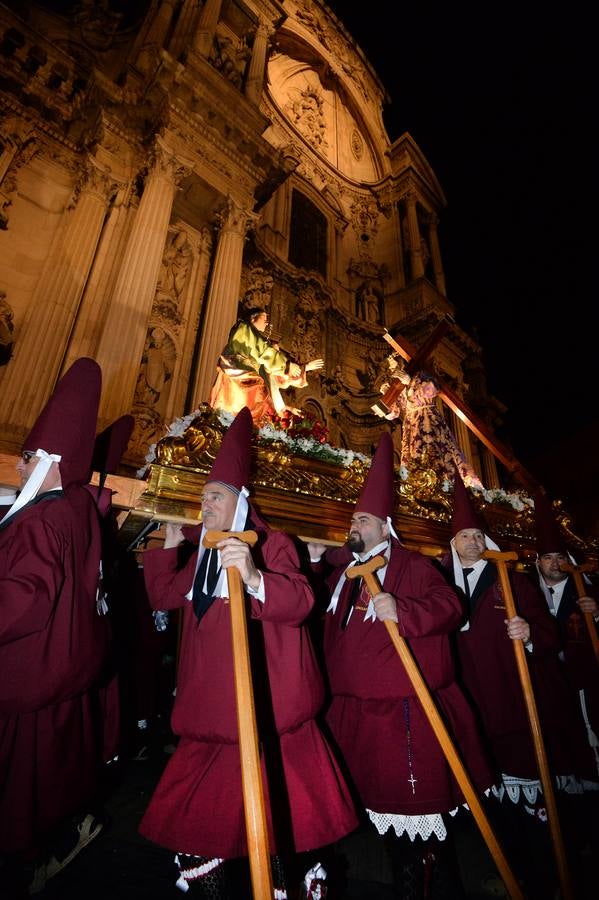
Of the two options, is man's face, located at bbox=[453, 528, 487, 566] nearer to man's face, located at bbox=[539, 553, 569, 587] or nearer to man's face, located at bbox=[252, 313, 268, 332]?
man's face, located at bbox=[539, 553, 569, 587]

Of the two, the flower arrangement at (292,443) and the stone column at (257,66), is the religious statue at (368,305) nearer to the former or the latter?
the stone column at (257,66)

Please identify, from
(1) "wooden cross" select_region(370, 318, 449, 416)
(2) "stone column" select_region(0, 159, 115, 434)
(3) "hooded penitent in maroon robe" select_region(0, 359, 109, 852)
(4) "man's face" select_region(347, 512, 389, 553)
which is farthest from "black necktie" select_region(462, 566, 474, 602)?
(2) "stone column" select_region(0, 159, 115, 434)

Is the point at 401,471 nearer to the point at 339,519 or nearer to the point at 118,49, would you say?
the point at 339,519

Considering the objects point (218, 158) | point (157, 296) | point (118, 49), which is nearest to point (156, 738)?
point (157, 296)

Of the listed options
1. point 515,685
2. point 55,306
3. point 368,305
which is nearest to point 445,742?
point 515,685

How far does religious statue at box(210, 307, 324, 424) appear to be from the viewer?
16.8 ft

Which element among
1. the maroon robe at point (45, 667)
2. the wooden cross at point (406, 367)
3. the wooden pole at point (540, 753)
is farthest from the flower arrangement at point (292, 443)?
the wooden cross at point (406, 367)

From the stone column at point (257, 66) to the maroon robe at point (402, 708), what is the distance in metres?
12.7

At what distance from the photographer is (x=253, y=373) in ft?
16.8

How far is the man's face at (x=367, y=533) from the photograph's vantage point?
2633mm

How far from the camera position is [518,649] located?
259 centimetres

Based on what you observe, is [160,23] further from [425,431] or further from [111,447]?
[111,447]

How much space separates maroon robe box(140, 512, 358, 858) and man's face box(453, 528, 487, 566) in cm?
165

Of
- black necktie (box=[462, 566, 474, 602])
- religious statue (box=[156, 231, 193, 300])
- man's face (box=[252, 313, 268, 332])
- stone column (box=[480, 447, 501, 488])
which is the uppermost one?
religious statue (box=[156, 231, 193, 300])
